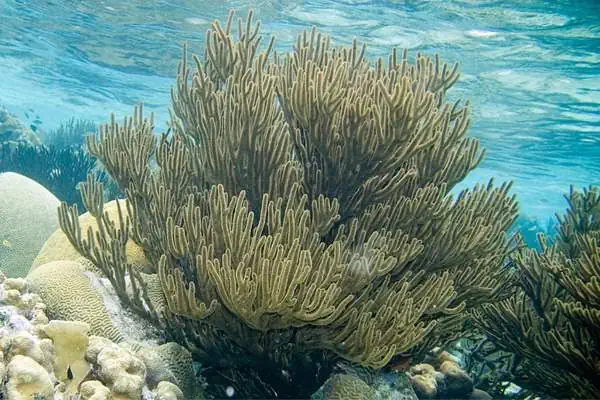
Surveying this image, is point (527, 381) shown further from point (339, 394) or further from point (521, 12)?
point (521, 12)

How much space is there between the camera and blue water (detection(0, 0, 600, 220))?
43.7 feet

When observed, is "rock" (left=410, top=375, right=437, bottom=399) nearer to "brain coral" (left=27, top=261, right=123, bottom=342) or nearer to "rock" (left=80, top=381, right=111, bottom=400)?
"brain coral" (left=27, top=261, right=123, bottom=342)

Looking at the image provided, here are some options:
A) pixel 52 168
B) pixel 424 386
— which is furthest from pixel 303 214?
pixel 52 168

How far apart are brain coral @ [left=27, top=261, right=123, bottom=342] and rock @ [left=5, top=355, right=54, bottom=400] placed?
1.30 meters

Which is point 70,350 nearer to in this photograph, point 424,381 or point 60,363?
point 60,363

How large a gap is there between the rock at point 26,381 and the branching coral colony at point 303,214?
1.00 metres

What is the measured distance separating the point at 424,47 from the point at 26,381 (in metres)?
16.2

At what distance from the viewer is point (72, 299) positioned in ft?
13.1

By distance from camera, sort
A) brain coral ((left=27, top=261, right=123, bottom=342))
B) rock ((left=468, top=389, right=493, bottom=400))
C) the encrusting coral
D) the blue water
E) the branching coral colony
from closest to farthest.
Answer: the branching coral colony < brain coral ((left=27, top=261, right=123, bottom=342)) < the encrusting coral < rock ((left=468, top=389, right=493, bottom=400)) < the blue water

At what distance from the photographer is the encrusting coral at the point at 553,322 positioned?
444 centimetres

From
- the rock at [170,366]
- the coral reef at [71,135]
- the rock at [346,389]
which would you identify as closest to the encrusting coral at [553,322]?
the rock at [346,389]

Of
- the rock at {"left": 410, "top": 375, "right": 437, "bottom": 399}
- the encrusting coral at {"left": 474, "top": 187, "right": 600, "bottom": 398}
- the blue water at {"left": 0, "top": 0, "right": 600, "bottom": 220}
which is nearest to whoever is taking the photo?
the encrusting coral at {"left": 474, "top": 187, "right": 600, "bottom": 398}

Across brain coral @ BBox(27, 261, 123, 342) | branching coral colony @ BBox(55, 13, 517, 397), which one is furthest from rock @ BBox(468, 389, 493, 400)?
brain coral @ BBox(27, 261, 123, 342)

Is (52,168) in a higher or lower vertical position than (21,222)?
lower
